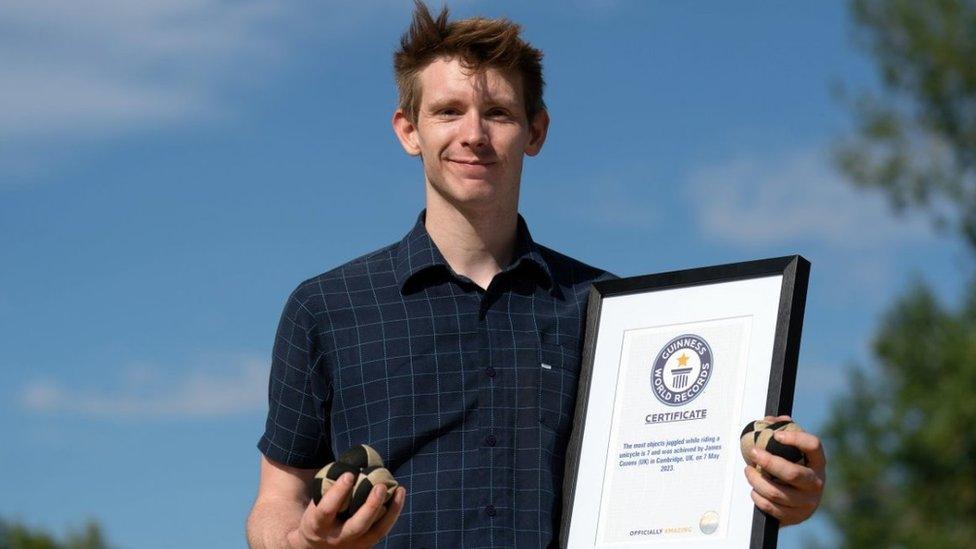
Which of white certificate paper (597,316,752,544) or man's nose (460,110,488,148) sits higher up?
man's nose (460,110,488,148)

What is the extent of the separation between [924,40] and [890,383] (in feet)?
22.0

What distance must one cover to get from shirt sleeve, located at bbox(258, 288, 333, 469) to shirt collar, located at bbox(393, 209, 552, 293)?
1.17 feet

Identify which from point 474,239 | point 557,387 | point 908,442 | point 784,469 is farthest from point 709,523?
point 908,442

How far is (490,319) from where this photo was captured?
4.61 metres

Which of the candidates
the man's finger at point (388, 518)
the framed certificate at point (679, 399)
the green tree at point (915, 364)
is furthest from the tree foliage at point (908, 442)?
the man's finger at point (388, 518)

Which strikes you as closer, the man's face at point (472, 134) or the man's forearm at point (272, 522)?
the man's forearm at point (272, 522)

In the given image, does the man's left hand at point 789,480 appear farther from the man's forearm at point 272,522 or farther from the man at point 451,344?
the man's forearm at point 272,522

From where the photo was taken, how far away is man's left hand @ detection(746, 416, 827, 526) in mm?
3941

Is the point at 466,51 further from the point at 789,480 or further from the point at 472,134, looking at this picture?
the point at 789,480

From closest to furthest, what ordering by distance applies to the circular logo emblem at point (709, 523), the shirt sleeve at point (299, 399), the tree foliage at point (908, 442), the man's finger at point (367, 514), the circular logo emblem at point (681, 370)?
the man's finger at point (367, 514)
the circular logo emblem at point (709, 523)
the circular logo emblem at point (681, 370)
the shirt sleeve at point (299, 399)
the tree foliage at point (908, 442)

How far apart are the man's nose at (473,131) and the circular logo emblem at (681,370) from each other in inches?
36.1

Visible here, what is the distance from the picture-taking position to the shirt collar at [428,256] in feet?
15.3

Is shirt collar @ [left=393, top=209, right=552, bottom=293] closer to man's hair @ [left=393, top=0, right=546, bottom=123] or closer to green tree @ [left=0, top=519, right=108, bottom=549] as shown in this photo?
man's hair @ [left=393, top=0, right=546, bottom=123]

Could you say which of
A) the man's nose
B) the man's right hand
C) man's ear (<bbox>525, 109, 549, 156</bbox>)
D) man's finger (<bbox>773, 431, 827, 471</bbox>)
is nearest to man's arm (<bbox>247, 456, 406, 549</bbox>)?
the man's right hand
